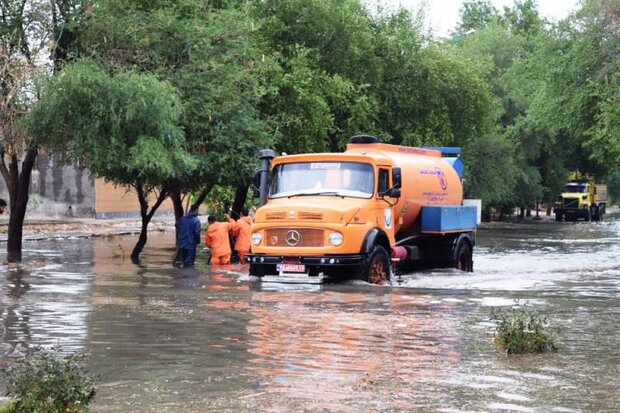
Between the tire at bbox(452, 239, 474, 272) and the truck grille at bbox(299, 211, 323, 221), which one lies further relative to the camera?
the tire at bbox(452, 239, 474, 272)

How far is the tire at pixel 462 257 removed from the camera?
85.3 ft

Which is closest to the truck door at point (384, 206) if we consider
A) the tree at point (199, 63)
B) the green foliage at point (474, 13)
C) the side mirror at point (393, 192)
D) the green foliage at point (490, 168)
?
the side mirror at point (393, 192)

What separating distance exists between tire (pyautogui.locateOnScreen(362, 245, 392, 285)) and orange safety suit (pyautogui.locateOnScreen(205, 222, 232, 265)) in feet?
20.6

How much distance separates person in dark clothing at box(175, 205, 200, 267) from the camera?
26.3 m

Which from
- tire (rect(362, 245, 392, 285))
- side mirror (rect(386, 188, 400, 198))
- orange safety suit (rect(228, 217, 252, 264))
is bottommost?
tire (rect(362, 245, 392, 285))

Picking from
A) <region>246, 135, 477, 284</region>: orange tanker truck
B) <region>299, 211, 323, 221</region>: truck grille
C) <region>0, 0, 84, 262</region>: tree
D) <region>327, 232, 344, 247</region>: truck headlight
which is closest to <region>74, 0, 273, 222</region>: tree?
<region>0, 0, 84, 262</region>: tree

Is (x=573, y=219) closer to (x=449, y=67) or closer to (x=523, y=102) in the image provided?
(x=523, y=102)

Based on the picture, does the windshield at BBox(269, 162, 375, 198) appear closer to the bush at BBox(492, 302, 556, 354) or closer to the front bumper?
the front bumper

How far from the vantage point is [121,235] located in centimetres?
4447

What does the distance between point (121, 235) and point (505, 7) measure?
8456 centimetres

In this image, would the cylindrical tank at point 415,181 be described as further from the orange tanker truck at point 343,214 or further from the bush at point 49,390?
the bush at point 49,390

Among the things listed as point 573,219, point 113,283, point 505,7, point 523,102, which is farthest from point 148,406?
point 505,7

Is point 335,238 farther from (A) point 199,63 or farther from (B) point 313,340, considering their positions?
(B) point 313,340

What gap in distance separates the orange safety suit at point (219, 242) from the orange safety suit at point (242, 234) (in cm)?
25
